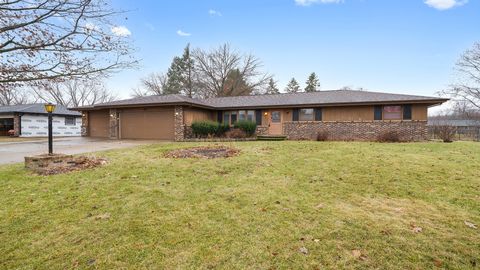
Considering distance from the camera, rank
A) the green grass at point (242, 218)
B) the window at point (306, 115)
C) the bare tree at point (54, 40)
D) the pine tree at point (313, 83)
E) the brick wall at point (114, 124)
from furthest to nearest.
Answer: the pine tree at point (313, 83)
the brick wall at point (114, 124)
the window at point (306, 115)
the bare tree at point (54, 40)
the green grass at point (242, 218)

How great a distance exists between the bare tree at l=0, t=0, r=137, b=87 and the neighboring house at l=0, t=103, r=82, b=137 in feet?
81.4

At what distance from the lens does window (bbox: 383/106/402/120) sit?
14.6 m

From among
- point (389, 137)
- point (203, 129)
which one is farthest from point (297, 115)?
point (203, 129)

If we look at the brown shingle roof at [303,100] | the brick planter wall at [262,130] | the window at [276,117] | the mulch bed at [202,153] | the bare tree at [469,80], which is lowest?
the mulch bed at [202,153]

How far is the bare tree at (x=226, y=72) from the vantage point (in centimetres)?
3281

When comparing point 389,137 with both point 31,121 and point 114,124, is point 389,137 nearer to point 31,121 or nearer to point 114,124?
point 114,124

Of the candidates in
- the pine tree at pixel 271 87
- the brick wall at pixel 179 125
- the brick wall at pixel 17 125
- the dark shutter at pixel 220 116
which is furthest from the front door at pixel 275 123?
the brick wall at pixel 17 125

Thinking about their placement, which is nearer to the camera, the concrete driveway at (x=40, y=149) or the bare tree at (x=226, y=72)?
the concrete driveway at (x=40, y=149)

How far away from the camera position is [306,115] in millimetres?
16672

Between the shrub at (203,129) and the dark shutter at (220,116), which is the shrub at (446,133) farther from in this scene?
the dark shutter at (220,116)

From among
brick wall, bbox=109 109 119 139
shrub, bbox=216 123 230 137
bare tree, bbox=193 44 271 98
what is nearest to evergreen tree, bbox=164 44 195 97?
bare tree, bbox=193 44 271 98

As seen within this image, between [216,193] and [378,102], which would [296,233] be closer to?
[216,193]

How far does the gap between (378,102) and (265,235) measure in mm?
14469

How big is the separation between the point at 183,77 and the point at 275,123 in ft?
75.4
